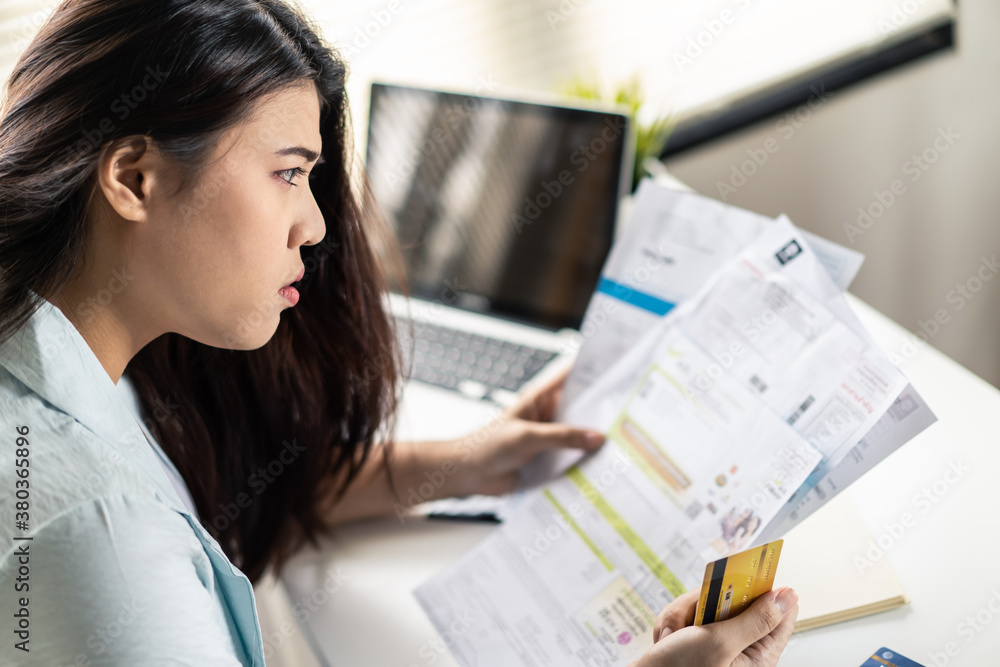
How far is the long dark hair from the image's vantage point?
1.90 ft

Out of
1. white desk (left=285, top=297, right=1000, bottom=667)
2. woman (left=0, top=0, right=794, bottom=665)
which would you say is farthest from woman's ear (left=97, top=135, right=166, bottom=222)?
white desk (left=285, top=297, right=1000, bottom=667)

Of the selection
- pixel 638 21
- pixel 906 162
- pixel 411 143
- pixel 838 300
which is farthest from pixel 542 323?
pixel 906 162

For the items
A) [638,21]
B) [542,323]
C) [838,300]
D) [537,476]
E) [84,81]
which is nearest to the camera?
[84,81]

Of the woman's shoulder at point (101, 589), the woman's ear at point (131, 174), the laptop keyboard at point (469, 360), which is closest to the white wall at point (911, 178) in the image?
the laptop keyboard at point (469, 360)

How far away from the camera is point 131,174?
59 centimetres

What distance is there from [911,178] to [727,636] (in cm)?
147

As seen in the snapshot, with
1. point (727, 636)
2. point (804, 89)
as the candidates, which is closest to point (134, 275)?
point (727, 636)

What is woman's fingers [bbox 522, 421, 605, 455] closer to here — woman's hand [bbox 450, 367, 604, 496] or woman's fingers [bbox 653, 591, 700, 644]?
woman's hand [bbox 450, 367, 604, 496]

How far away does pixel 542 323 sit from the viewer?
1240 millimetres

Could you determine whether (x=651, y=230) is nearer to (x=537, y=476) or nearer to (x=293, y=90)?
(x=537, y=476)

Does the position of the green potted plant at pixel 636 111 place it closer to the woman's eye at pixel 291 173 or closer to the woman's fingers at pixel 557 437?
the woman's fingers at pixel 557 437

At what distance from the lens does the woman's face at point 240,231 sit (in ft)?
1.99

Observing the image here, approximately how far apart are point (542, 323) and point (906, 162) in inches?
39.2

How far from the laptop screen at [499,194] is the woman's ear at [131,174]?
1.89ft
